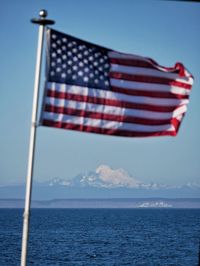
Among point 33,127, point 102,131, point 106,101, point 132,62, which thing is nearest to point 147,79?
point 132,62

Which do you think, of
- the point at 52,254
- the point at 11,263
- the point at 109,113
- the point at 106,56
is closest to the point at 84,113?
the point at 109,113

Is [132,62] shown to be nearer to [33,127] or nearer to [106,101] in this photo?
[106,101]

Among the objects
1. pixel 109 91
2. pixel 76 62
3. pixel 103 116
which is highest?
pixel 76 62

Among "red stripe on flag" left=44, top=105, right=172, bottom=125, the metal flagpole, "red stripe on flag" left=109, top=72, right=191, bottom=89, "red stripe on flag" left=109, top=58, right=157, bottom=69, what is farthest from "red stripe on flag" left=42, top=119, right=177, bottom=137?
"red stripe on flag" left=109, top=58, right=157, bottom=69

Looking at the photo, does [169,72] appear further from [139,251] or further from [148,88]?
[139,251]

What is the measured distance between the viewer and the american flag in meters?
10.9

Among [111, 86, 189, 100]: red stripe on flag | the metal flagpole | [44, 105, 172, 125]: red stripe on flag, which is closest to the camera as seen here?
the metal flagpole

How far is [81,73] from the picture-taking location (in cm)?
1102

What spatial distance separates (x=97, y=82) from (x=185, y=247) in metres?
74.4

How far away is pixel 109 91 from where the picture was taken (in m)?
Answer: 11.2

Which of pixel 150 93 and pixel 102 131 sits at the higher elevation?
pixel 150 93

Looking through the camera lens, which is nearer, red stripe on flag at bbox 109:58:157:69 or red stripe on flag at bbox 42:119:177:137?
red stripe on flag at bbox 42:119:177:137

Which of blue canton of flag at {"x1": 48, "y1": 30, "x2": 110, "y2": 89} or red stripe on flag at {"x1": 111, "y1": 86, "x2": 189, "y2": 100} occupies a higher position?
blue canton of flag at {"x1": 48, "y1": 30, "x2": 110, "y2": 89}

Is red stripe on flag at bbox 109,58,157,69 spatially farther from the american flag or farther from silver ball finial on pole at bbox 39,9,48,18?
silver ball finial on pole at bbox 39,9,48,18
